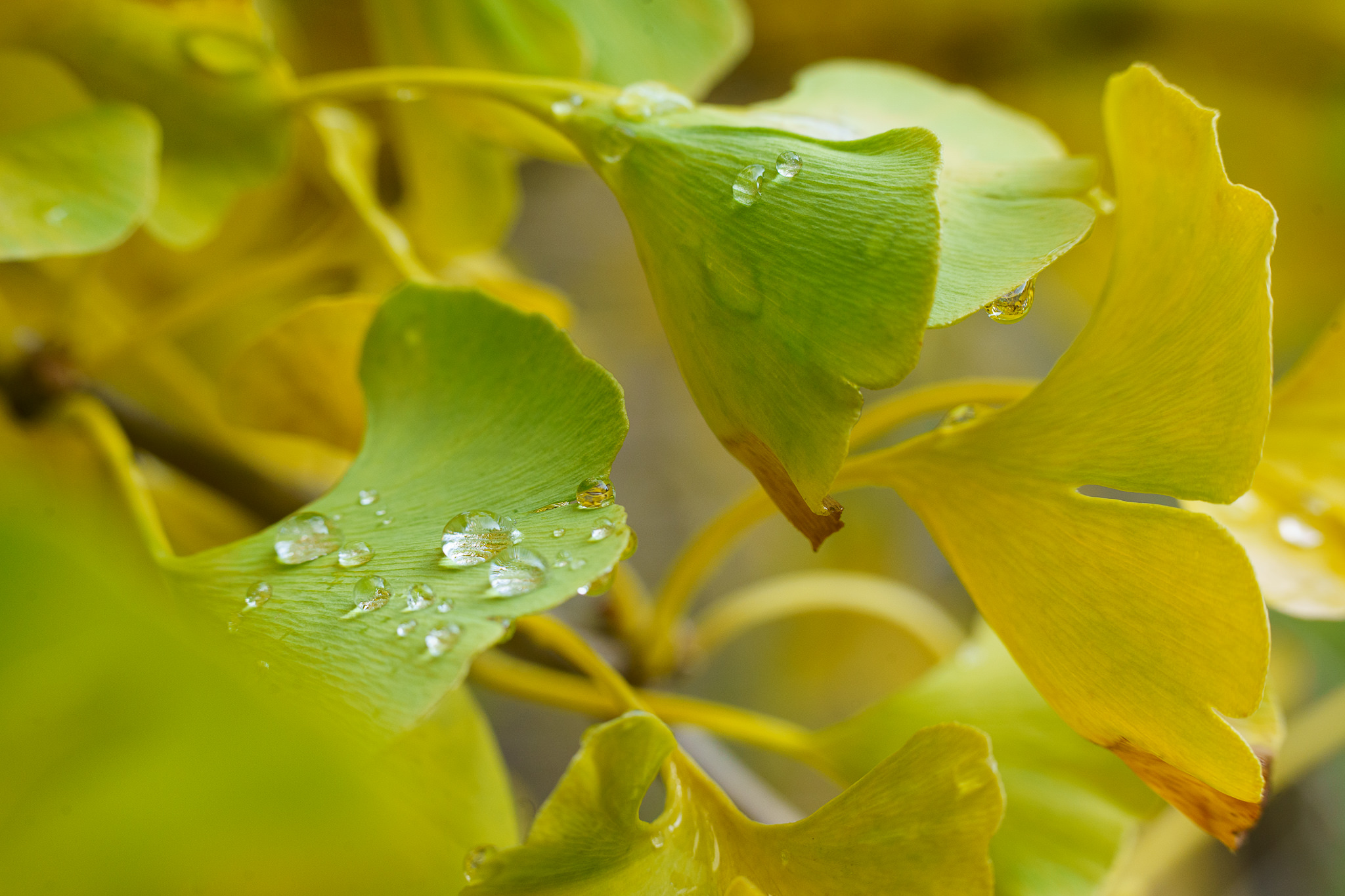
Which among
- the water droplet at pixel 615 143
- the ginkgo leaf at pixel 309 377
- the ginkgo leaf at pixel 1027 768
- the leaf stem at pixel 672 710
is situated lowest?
the leaf stem at pixel 672 710

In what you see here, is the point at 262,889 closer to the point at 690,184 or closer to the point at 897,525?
the point at 690,184

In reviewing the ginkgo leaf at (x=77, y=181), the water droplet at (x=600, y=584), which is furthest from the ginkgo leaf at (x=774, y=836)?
the ginkgo leaf at (x=77, y=181)

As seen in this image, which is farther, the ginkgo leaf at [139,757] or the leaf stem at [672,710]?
the leaf stem at [672,710]

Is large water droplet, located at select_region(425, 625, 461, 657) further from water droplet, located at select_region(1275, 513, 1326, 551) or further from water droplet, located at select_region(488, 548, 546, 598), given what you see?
water droplet, located at select_region(1275, 513, 1326, 551)

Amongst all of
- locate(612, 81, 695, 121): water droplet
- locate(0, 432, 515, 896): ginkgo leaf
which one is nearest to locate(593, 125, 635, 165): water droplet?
locate(612, 81, 695, 121): water droplet

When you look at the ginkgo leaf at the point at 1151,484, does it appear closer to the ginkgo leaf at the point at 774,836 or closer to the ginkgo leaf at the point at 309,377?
the ginkgo leaf at the point at 774,836

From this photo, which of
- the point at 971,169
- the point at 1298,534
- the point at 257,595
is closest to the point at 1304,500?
the point at 1298,534

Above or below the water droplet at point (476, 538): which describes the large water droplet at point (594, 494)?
above

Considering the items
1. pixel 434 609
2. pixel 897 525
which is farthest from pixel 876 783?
pixel 897 525
